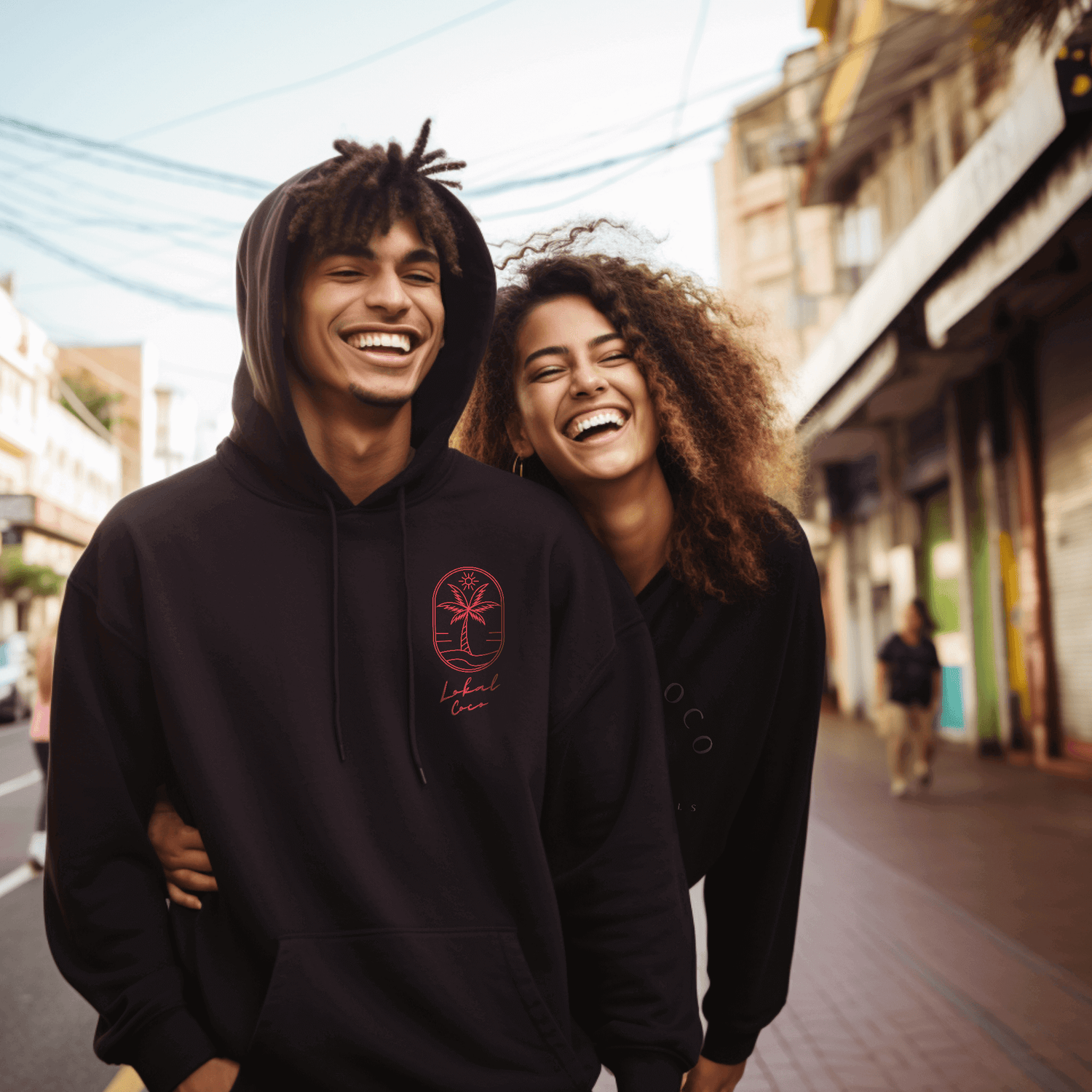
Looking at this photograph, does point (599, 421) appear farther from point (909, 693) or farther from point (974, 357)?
point (974, 357)

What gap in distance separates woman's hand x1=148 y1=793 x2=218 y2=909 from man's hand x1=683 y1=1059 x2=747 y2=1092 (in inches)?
43.5

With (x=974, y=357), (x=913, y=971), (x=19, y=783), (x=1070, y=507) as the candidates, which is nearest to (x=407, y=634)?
(x=913, y=971)

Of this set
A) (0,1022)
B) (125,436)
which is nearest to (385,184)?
(0,1022)

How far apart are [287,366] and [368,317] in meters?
0.19

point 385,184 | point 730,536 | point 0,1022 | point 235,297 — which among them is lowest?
point 0,1022

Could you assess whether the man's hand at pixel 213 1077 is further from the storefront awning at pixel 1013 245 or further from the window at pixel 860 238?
the window at pixel 860 238

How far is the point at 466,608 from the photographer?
1.95 metres

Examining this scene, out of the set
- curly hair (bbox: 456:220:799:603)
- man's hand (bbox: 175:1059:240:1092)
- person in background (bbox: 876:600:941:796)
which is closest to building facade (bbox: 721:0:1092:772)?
person in background (bbox: 876:600:941:796)

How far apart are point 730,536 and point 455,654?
716 millimetres

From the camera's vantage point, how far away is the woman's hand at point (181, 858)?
5.98ft

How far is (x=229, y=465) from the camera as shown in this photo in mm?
1974

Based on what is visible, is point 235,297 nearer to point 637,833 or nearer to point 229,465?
point 229,465

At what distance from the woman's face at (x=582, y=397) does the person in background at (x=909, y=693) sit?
8.88 m

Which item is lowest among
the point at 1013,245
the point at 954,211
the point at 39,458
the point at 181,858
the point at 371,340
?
the point at 181,858
